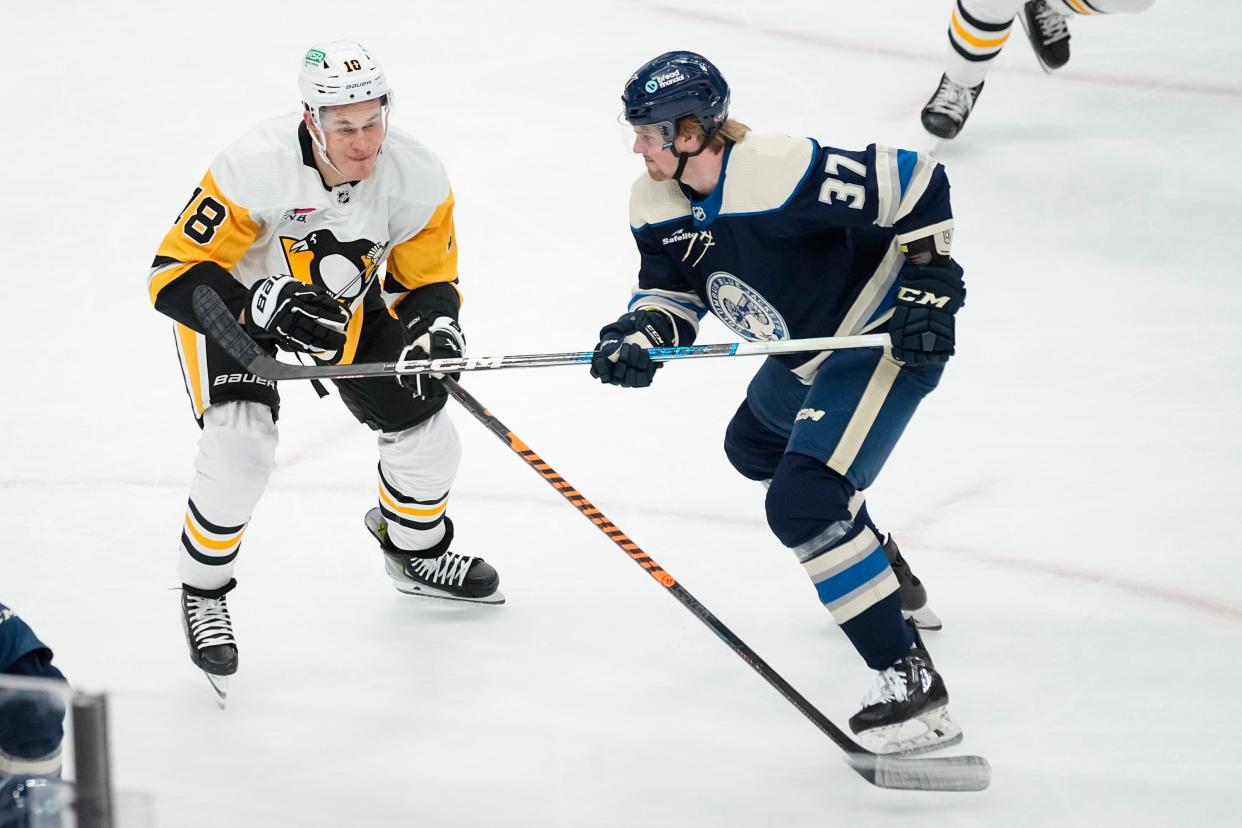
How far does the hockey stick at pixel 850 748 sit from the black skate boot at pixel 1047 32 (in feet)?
10.7

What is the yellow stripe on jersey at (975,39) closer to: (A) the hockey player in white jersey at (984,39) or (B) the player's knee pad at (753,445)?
(A) the hockey player in white jersey at (984,39)

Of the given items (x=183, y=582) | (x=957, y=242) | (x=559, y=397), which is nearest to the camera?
(x=183, y=582)

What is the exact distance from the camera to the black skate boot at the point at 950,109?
5.09 meters

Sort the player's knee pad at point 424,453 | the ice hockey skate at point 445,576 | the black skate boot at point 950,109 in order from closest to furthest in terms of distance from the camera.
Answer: the player's knee pad at point 424,453
the ice hockey skate at point 445,576
the black skate boot at point 950,109

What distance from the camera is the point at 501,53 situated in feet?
19.9

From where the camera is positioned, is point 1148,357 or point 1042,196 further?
point 1042,196

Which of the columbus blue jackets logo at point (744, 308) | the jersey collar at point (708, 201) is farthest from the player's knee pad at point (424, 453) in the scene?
the jersey collar at point (708, 201)

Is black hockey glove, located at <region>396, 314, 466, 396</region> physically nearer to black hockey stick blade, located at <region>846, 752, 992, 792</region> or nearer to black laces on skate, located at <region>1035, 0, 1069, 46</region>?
black hockey stick blade, located at <region>846, 752, 992, 792</region>

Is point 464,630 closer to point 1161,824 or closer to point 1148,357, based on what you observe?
point 1161,824

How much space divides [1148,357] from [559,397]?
5.38 ft

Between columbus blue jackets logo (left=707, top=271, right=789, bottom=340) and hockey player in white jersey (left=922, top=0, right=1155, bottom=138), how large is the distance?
2.53 metres

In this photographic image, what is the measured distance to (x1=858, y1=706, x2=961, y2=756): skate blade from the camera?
2562 mm

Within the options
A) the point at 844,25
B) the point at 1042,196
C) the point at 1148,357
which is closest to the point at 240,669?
the point at 1148,357

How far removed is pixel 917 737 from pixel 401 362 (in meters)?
1.13
